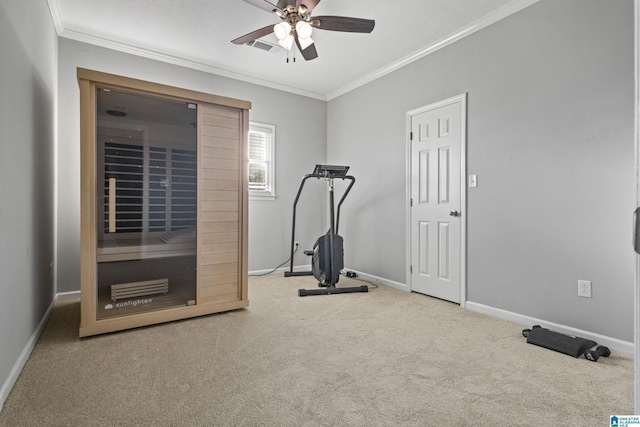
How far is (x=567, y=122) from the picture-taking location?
2607 millimetres

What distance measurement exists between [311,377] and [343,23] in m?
2.52

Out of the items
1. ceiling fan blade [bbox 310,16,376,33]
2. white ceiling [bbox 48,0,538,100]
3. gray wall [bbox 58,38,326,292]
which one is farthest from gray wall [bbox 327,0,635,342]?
gray wall [bbox 58,38,326,292]

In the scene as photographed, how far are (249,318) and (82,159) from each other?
1819 mm

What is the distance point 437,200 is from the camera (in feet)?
12.0

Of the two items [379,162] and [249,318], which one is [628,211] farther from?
[249,318]

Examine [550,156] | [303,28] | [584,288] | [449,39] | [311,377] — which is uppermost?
[449,39]

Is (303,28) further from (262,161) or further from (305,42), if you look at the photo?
(262,161)

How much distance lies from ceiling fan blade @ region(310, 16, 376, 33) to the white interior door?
138 cm

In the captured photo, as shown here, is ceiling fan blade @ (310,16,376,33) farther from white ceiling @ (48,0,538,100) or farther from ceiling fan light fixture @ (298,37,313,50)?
white ceiling @ (48,0,538,100)

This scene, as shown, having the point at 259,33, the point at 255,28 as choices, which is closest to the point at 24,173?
the point at 259,33

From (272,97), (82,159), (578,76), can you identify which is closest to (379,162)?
(272,97)

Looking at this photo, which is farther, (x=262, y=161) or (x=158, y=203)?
(x=262, y=161)

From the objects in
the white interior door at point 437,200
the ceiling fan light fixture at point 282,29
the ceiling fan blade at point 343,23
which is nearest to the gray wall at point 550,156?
the white interior door at point 437,200

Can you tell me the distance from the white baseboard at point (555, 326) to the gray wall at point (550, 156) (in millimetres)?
44
